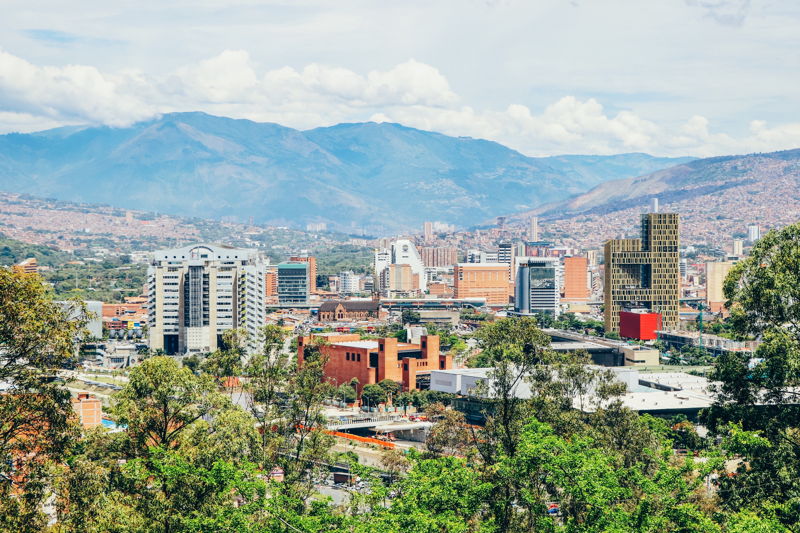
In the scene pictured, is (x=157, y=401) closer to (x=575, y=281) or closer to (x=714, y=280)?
(x=714, y=280)

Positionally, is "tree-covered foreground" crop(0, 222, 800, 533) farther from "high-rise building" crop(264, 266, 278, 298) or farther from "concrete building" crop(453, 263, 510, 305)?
"high-rise building" crop(264, 266, 278, 298)

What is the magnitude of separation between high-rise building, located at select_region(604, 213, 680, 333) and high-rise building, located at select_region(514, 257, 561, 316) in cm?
3553

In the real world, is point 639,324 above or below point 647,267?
below

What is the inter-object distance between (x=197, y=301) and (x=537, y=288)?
59.8 metres

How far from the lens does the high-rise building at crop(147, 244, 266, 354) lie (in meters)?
85.3

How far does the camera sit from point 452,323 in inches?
4887

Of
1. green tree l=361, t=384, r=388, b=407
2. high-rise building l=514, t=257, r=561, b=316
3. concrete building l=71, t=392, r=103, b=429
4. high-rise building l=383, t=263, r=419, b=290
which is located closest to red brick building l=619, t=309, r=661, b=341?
high-rise building l=514, t=257, r=561, b=316

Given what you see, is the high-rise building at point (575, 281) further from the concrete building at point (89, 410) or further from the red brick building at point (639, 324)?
the concrete building at point (89, 410)

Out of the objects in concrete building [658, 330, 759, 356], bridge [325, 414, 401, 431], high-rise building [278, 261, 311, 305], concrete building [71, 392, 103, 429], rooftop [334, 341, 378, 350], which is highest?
high-rise building [278, 261, 311, 305]

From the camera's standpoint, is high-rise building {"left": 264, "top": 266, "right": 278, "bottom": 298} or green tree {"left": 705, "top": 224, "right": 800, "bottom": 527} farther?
high-rise building {"left": 264, "top": 266, "right": 278, "bottom": 298}

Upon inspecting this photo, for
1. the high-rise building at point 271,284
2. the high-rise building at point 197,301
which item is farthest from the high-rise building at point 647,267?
the high-rise building at point 271,284

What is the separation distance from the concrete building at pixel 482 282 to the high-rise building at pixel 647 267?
6100cm

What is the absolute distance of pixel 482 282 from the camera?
527ft

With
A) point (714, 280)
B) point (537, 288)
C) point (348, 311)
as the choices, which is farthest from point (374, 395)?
point (714, 280)
